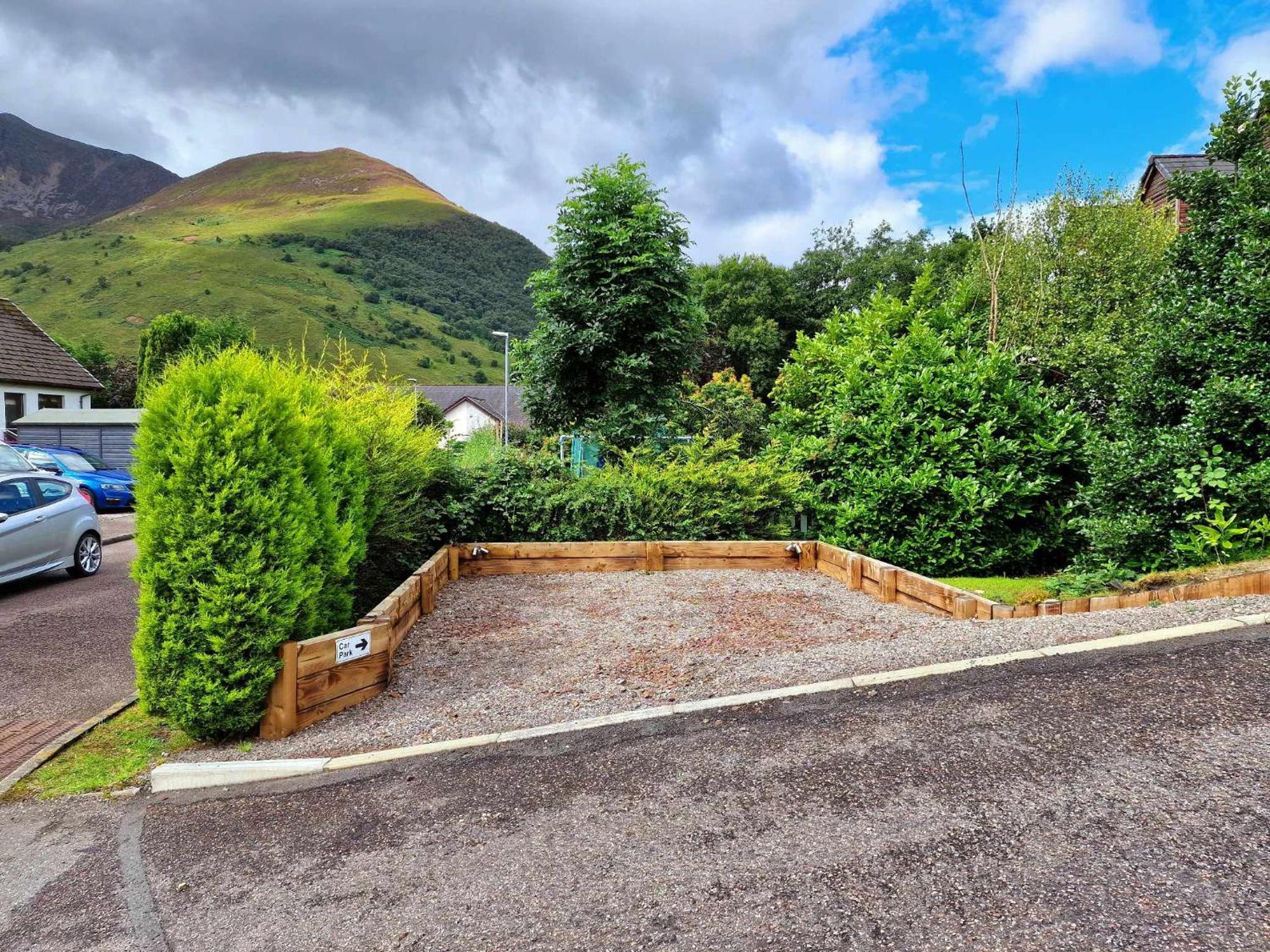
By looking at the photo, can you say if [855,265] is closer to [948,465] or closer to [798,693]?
[948,465]

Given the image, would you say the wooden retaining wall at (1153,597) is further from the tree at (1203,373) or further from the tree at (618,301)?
the tree at (618,301)

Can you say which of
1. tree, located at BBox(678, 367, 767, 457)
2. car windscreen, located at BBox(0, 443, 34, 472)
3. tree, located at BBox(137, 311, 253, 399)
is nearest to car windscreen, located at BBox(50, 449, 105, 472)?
car windscreen, located at BBox(0, 443, 34, 472)

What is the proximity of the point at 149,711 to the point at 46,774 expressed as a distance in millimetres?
610

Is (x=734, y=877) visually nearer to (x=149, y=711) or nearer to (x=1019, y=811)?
(x=1019, y=811)

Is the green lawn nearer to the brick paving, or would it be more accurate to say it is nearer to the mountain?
the brick paving

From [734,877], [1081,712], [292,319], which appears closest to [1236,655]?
[1081,712]

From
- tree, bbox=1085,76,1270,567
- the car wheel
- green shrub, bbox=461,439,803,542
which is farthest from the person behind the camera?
the car wheel

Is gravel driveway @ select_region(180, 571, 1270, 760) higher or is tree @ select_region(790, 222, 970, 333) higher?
tree @ select_region(790, 222, 970, 333)

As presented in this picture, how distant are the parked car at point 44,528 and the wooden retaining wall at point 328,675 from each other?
6185mm

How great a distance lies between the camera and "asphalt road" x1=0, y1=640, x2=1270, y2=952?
228 centimetres

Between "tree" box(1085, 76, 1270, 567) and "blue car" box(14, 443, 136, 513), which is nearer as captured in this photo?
"tree" box(1085, 76, 1270, 567)

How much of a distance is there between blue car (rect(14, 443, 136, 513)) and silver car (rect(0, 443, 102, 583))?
23.6 feet

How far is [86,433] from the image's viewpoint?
23.6 meters

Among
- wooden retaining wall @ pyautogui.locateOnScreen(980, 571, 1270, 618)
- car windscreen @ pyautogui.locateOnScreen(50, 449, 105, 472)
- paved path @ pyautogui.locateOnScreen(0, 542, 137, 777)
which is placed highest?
car windscreen @ pyautogui.locateOnScreen(50, 449, 105, 472)
